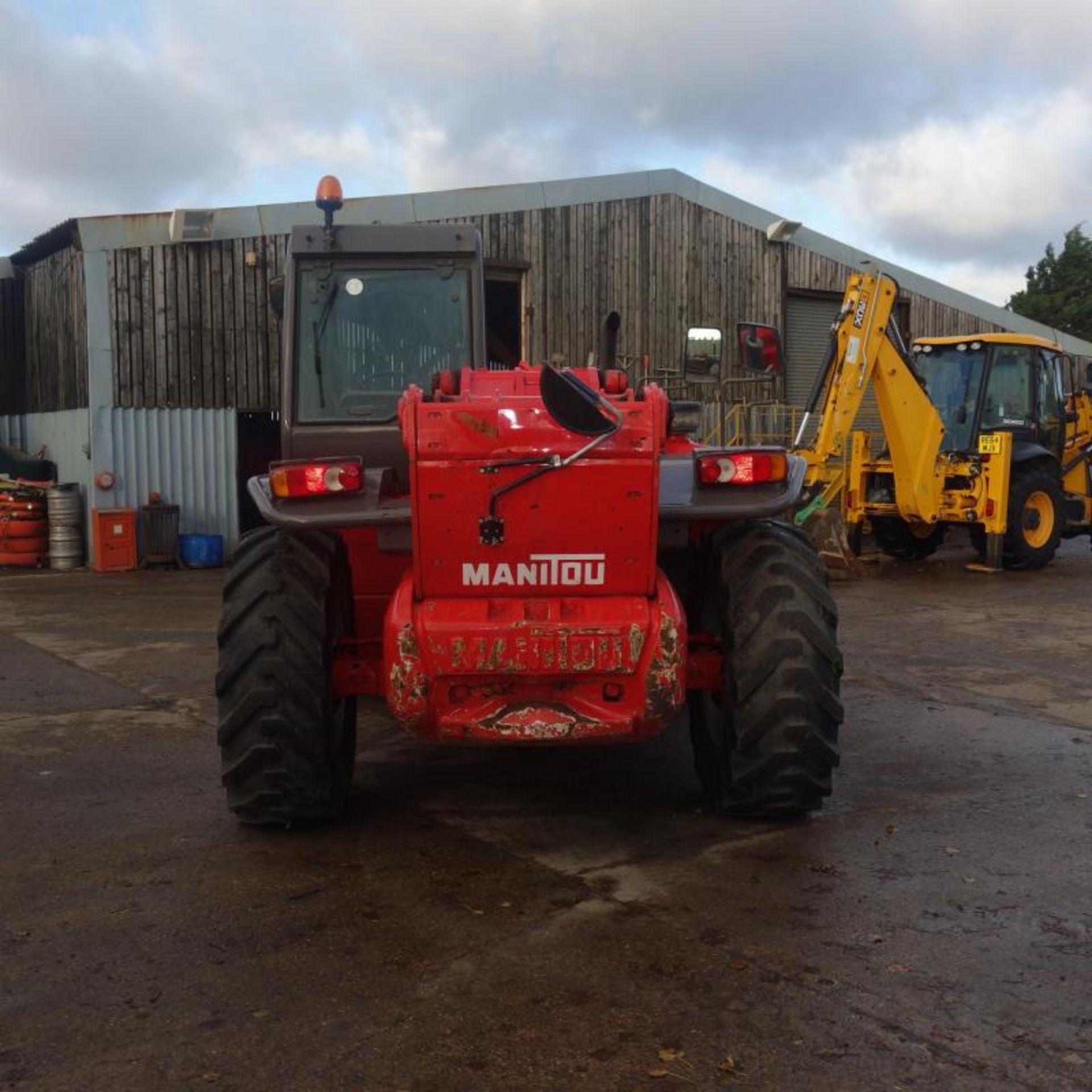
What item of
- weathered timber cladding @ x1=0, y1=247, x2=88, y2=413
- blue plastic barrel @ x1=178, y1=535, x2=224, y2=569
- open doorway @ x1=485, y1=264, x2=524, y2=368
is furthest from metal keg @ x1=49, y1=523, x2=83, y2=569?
open doorway @ x1=485, y1=264, x2=524, y2=368

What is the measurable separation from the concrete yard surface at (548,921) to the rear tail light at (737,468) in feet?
4.51

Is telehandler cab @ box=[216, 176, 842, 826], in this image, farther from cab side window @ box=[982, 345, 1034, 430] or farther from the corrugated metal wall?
the corrugated metal wall

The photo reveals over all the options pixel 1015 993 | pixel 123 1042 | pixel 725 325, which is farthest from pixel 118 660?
pixel 725 325

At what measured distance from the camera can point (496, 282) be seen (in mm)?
16797

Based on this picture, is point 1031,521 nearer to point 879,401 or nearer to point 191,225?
point 879,401

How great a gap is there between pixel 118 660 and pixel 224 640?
4490 millimetres

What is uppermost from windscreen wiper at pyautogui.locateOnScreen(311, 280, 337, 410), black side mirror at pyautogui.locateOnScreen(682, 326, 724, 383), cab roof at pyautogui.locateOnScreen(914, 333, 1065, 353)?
cab roof at pyautogui.locateOnScreen(914, 333, 1065, 353)

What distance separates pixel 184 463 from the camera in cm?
1521

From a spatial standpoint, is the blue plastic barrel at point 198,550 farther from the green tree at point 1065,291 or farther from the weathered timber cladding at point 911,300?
the green tree at point 1065,291

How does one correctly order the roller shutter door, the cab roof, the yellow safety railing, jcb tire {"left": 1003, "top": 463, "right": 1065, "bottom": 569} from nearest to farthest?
jcb tire {"left": 1003, "top": 463, "right": 1065, "bottom": 569}
the cab roof
the yellow safety railing
the roller shutter door

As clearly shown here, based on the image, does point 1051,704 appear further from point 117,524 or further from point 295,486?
point 117,524

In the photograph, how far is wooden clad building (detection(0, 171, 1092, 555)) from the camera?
14812 mm

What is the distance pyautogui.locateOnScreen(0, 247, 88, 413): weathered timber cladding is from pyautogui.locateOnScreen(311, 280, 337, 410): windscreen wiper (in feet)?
33.3

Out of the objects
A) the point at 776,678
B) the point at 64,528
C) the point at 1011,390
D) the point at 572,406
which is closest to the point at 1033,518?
the point at 1011,390
